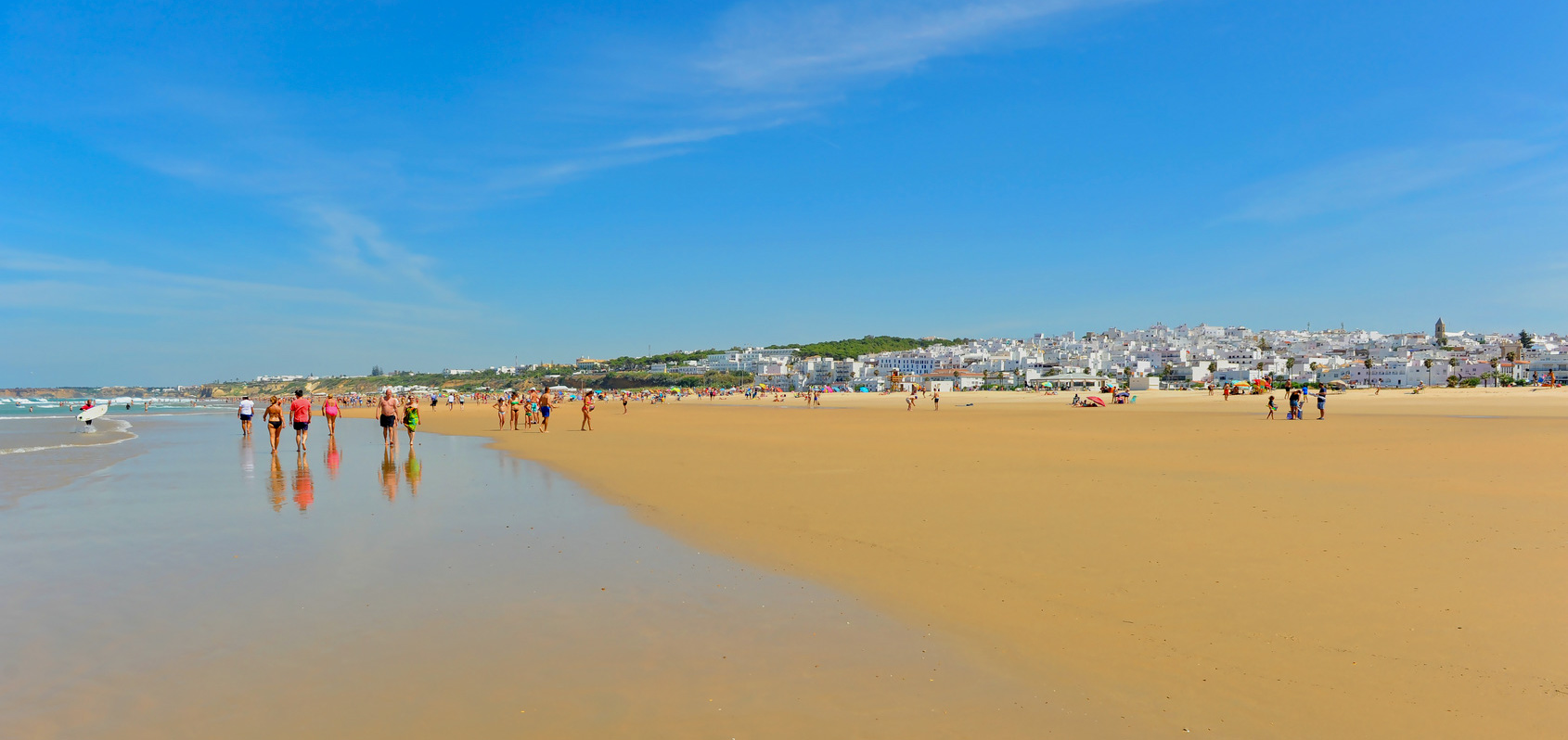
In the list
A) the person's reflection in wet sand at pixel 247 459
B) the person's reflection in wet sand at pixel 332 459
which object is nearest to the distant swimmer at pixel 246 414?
the person's reflection in wet sand at pixel 247 459

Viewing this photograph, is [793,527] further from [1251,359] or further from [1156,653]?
[1251,359]

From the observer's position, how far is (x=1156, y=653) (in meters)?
4.38

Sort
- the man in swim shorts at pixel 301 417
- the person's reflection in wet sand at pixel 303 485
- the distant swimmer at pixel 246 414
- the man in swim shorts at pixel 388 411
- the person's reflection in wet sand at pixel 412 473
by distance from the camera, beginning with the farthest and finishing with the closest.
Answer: the distant swimmer at pixel 246 414, the man in swim shorts at pixel 388 411, the man in swim shorts at pixel 301 417, the person's reflection in wet sand at pixel 412 473, the person's reflection in wet sand at pixel 303 485

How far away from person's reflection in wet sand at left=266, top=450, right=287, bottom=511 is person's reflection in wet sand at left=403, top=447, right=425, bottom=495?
1.62m

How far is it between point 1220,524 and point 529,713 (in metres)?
7.10

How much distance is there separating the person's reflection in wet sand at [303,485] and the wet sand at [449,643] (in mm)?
1535

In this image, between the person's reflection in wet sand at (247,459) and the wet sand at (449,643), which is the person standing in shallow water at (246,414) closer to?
the person's reflection in wet sand at (247,459)

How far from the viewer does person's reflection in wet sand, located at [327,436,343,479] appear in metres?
14.0

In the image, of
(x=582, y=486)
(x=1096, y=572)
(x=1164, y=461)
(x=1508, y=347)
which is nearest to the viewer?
(x=1096, y=572)

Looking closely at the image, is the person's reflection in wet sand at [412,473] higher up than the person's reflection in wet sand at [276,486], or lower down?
lower down

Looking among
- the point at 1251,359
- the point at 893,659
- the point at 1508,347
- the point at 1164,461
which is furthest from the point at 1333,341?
the point at 893,659

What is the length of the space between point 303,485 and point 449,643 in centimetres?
933

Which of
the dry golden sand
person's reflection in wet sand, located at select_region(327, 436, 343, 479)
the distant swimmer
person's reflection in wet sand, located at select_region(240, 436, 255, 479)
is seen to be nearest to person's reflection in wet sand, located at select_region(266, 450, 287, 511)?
person's reflection in wet sand, located at select_region(240, 436, 255, 479)

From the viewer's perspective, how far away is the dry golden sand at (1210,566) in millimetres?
3793
